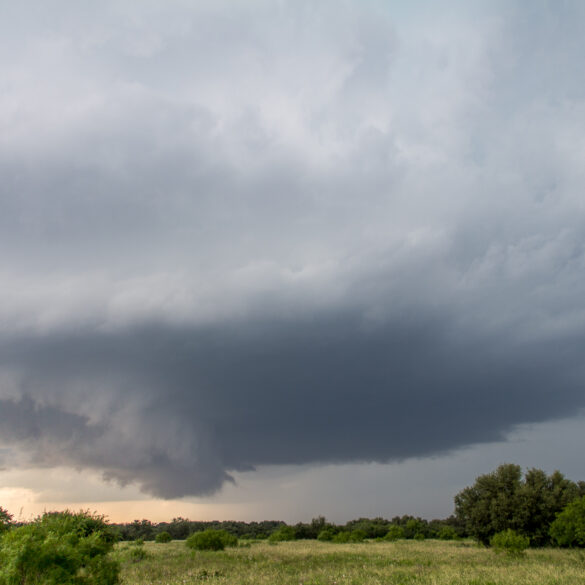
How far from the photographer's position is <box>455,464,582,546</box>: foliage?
194ft

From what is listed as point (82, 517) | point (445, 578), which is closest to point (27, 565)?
point (82, 517)

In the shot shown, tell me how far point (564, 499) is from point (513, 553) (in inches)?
924

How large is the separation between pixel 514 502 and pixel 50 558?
6366 centimetres

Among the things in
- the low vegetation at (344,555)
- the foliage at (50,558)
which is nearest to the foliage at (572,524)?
the low vegetation at (344,555)

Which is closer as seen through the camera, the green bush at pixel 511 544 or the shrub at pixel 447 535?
the green bush at pixel 511 544

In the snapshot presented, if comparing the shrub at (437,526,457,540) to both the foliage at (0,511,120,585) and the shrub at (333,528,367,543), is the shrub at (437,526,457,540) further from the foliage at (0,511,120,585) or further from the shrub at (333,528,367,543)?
the foliage at (0,511,120,585)

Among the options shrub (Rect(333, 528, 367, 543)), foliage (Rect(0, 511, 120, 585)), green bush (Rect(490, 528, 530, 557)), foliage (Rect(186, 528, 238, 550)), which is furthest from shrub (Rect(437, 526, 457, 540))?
foliage (Rect(0, 511, 120, 585))

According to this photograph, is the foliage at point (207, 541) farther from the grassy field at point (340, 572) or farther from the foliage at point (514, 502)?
the foliage at point (514, 502)

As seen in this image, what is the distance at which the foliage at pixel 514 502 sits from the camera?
5919cm

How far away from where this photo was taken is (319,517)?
368ft

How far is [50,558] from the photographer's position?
12578 millimetres

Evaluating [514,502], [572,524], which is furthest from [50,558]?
[514,502]

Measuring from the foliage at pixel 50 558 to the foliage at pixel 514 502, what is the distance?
59.7 meters

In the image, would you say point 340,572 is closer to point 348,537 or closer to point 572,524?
point 572,524
